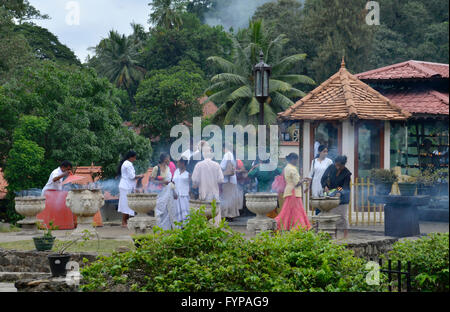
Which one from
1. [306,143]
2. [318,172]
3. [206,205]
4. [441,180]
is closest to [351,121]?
[306,143]

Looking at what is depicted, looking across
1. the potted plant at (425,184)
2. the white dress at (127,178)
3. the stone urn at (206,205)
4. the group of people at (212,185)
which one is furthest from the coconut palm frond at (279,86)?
the stone urn at (206,205)

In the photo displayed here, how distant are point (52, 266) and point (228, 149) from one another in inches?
285

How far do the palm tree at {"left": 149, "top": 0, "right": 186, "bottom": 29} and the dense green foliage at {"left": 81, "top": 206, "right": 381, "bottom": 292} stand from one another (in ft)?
153

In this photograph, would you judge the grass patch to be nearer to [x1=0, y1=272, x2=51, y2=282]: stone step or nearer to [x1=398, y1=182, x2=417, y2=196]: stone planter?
[x1=0, y1=272, x2=51, y2=282]: stone step

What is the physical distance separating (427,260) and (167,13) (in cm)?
4799

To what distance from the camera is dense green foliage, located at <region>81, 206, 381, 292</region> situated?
6312 millimetres

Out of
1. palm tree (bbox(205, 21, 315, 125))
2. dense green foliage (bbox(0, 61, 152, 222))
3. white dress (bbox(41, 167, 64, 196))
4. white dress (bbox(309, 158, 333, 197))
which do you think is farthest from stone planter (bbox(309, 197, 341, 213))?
palm tree (bbox(205, 21, 315, 125))

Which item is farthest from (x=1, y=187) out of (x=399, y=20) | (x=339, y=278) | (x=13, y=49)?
(x=399, y=20)

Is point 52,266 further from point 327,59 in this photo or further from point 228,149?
point 327,59

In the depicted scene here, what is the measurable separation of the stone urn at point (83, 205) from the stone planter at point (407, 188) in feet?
18.6

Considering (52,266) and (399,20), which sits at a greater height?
(399,20)

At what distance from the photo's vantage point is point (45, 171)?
1680 centimetres

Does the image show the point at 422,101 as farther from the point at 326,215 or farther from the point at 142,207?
the point at 142,207
